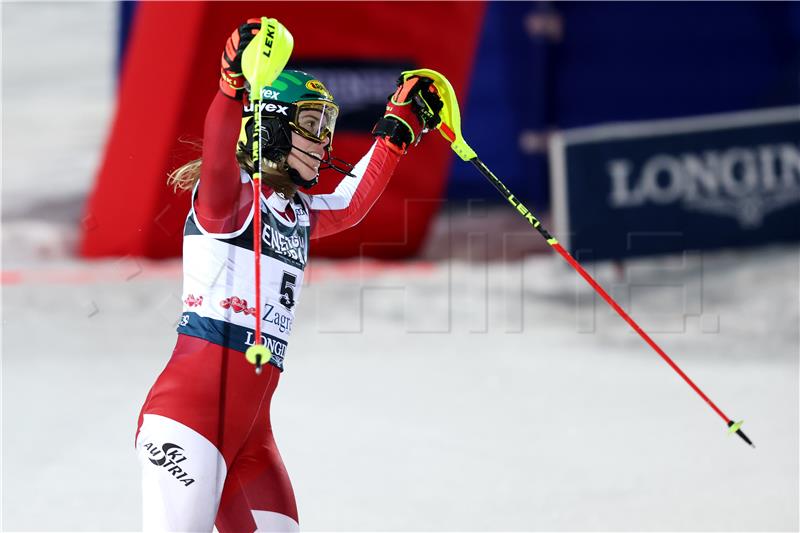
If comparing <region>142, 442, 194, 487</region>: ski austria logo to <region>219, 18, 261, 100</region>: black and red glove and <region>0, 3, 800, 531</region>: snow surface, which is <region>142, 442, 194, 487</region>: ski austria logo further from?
<region>0, 3, 800, 531</region>: snow surface

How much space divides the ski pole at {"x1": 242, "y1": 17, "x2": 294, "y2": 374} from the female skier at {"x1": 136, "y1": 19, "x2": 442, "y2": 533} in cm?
4

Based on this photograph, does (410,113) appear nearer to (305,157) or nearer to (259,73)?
(305,157)

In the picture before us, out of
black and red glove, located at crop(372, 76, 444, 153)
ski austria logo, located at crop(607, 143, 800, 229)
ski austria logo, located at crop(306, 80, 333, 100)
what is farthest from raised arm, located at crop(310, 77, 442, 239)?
ski austria logo, located at crop(607, 143, 800, 229)

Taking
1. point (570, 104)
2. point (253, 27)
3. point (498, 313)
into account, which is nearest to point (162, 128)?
point (498, 313)

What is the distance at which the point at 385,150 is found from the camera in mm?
3262

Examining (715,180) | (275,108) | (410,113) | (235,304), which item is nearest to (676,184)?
(715,180)

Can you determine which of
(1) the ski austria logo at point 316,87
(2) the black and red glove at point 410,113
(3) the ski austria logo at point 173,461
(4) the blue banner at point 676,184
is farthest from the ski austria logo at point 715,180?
(3) the ski austria logo at point 173,461

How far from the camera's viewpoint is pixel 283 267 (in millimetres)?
2717

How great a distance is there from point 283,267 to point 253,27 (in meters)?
0.62

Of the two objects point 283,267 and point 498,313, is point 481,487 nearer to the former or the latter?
point 283,267

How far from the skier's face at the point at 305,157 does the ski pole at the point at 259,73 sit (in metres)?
0.19

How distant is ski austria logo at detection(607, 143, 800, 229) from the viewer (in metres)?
7.98

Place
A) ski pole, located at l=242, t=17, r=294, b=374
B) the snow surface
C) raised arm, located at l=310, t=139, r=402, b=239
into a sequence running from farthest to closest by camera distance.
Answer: the snow surface < raised arm, located at l=310, t=139, r=402, b=239 < ski pole, located at l=242, t=17, r=294, b=374

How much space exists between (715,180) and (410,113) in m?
5.41
